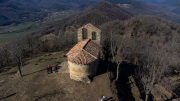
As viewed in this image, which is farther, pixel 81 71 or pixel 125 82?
pixel 125 82

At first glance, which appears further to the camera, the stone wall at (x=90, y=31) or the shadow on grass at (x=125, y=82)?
the stone wall at (x=90, y=31)

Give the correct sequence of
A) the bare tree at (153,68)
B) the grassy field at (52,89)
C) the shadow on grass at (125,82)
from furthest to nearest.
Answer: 1. the shadow on grass at (125,82)
2. the grassy field at (52,89)
3. the bare tree at (153,68)

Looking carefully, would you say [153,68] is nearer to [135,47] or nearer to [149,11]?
[135,47]

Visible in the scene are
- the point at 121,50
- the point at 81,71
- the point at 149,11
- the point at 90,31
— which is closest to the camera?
the point at 81,71

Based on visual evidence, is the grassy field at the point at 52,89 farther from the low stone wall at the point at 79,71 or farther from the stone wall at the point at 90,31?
the stone wall at the point at 90,31

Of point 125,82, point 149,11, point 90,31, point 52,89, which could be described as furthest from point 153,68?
point 149,11

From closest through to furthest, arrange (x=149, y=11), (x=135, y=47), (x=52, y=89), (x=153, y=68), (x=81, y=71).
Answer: (x=52, y=89)
(x=81, y=71)
(x=153, y=68)
(x=135, y=47)
(x=149, y=11)

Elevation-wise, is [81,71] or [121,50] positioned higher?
[81,71]

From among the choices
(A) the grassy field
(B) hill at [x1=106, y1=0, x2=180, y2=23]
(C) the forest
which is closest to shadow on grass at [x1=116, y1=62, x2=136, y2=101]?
(C) the forest

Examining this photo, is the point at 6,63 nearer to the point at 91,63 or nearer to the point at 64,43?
the point at 64,43

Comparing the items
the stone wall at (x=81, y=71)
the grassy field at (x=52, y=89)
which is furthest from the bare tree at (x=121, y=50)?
the stone wall at (x=81, y=71)

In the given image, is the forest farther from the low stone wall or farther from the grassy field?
the low stone wall
